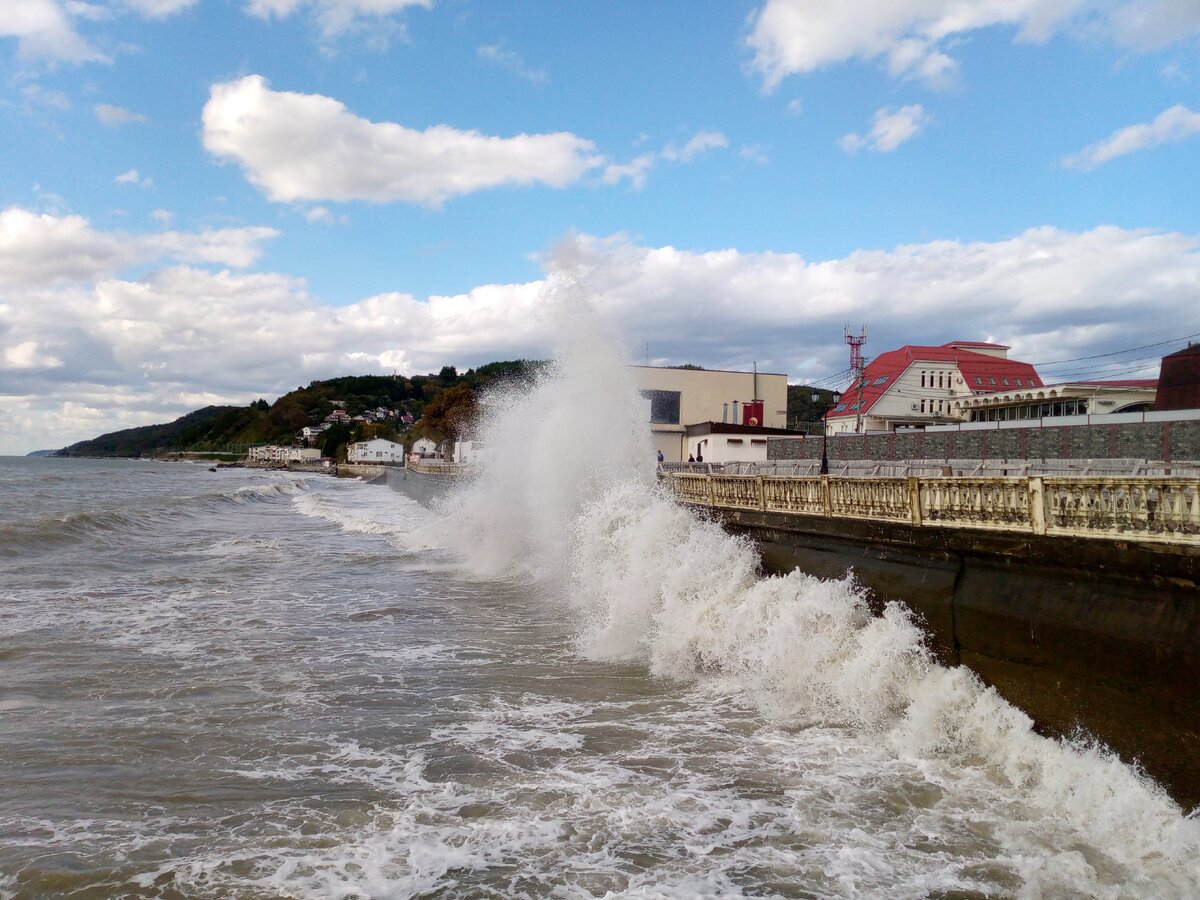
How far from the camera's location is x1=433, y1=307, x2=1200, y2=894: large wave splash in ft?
18.9

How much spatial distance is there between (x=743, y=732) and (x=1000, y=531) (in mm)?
3255

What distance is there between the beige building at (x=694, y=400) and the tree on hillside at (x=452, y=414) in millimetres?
41237

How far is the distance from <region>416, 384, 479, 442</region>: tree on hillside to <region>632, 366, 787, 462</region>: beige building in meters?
41.2

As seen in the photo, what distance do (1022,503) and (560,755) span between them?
497cm

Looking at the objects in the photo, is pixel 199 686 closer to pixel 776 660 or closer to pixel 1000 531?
pixel 776 660

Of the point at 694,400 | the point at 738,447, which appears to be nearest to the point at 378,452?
the point at 694,400

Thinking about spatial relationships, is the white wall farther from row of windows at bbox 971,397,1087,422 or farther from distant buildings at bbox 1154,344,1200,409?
distant buildings at bbox 1154,344,1200,409

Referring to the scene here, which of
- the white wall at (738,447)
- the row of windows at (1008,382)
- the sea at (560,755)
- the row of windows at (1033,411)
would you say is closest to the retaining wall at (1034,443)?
the white wall at (738,447)

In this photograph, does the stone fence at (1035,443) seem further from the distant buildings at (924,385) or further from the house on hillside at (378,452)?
the house on hillside at (378,452)

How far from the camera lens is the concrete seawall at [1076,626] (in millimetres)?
5555

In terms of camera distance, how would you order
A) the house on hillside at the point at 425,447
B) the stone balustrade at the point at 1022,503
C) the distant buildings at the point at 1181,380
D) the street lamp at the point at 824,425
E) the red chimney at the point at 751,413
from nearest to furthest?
the stone balustrade at the point at 1022,503, the street lamp at the point at 824,425, the distant buildings at the point at 1181,380, the red chimney at the point at 751,413, the house on hillside at the point at 425,447

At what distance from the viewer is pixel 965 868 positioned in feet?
17.0

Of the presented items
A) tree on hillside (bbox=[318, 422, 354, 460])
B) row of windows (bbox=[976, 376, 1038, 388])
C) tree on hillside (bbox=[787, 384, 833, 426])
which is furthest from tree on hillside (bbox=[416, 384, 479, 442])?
tree on hillside (bbox=[318, 422, 354, 460])

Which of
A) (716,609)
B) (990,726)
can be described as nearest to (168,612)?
(716,609)
